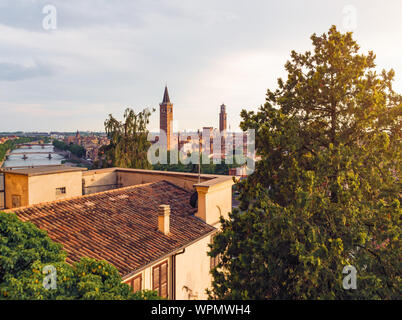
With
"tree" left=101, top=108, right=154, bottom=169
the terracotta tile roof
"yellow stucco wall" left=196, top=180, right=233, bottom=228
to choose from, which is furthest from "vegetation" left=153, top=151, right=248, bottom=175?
the terracotta tile roof

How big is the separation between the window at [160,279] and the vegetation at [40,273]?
11.3 feet

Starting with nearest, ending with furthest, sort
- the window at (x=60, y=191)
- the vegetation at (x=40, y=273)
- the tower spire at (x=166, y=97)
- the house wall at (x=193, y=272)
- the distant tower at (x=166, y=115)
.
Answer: the vegetation at (x=40, y=273) → the house wall at (x=193, y=272) → the window at (x=60, y=191) → the distant tower at (x=166, y=115) → the tower spire at (x=166, y=97)

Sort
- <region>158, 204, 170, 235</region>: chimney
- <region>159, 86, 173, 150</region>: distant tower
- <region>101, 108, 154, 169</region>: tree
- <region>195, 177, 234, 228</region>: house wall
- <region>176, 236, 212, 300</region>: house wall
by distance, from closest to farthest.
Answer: <region>176, 236, 212, 300</region>: house wall → <region>158, 204, 170, 235</region>: chimney → <region>195, 177, 234, 228</region>: house wall → <region>101, 108, 154, 169</region>: tree → <region>159, 86, 173, 150</region>: distant tower

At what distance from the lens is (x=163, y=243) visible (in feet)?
27.2

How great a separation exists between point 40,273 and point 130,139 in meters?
21.0

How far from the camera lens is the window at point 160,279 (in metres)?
7.67

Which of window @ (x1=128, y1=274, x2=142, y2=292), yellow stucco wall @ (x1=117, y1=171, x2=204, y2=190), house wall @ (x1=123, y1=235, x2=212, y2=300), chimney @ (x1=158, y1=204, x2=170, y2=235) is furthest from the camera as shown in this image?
yellow stucco wall @ (x1=117, y1=171, x2=204, y2=190)

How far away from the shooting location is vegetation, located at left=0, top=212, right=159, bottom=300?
3629 mm

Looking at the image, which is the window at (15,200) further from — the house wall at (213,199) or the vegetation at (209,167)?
the vegetation at (209,167)

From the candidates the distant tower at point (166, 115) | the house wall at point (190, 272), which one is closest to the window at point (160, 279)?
the house wall at point (190, 272)

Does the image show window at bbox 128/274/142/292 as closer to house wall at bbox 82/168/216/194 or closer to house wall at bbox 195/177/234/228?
house wall at bbox 195/177/234/228

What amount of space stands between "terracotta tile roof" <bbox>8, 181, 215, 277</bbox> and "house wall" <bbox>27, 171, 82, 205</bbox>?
2816mm
